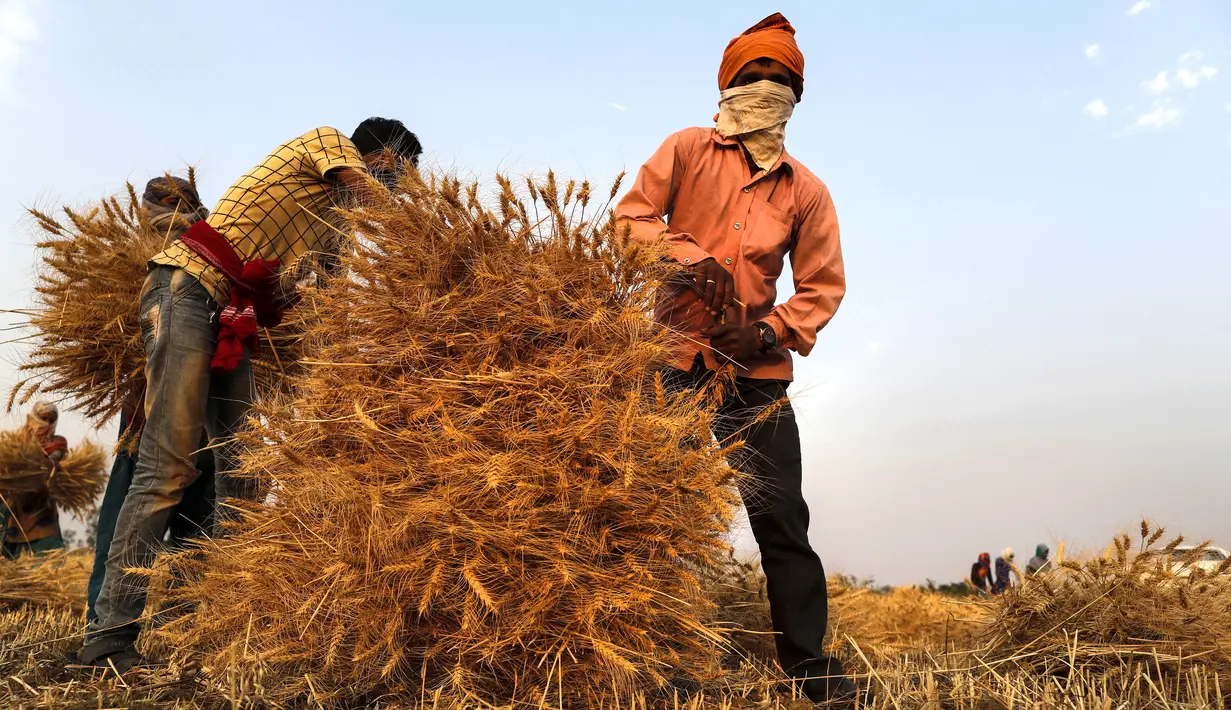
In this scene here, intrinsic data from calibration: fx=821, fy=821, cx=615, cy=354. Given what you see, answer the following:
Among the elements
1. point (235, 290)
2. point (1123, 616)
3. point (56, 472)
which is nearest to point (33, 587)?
point (56, 472)

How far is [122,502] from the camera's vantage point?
13.3ft

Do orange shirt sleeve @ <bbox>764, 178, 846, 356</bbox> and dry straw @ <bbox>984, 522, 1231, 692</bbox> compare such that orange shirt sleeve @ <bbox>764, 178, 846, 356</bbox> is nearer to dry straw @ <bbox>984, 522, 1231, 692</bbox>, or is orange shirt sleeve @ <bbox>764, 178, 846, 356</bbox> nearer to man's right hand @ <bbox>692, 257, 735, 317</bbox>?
man's right hand @ <bbox>692, 257, 735, 317</bbox>

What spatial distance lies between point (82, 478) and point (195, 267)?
658 centimetres

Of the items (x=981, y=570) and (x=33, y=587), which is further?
(x=981, y=570)

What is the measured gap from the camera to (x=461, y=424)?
2359 mm

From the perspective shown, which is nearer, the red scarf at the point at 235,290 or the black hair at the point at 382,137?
the red scarf at the point at 235,290

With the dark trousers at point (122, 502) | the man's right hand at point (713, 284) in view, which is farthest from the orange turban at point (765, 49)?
the dark trousers at point (122, 502)

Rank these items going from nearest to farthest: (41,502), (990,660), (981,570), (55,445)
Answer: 1. (990,660)
2. (55,445)
3. (41,502)
4. (981,570)

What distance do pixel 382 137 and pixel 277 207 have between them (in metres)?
0.54

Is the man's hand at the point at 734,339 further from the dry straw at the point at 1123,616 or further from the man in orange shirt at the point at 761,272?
the dry straw at the point at 1123,616

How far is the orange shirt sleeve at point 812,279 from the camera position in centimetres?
306

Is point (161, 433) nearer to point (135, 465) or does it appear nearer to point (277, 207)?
point (135, 465)

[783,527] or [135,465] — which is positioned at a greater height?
[135,465]

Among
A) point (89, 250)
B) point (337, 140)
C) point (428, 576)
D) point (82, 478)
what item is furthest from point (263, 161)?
point (82, 478)
